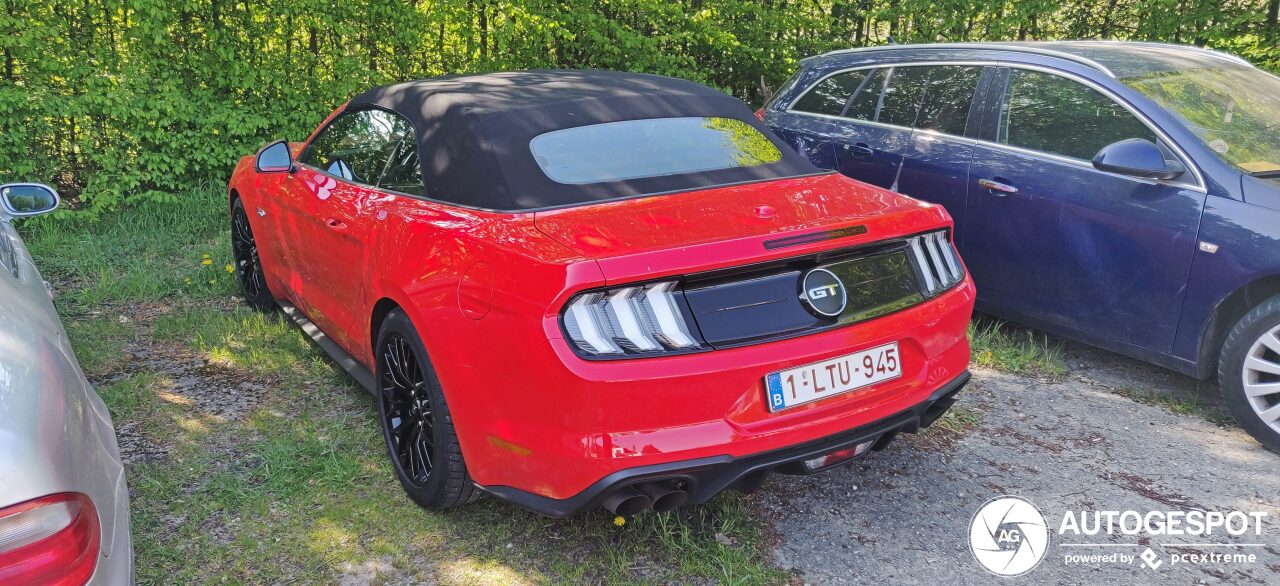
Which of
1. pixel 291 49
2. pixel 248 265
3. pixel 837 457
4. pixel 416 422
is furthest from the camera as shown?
pixel 291 49

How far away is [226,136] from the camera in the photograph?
24.3ft

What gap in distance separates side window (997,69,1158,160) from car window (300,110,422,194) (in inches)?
119

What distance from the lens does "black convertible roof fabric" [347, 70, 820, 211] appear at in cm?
311

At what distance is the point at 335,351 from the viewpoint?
13.4 ft

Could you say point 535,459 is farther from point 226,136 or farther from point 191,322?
point 226,136

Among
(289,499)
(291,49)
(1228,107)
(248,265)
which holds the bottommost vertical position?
(289,499)

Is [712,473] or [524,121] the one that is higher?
[524,121]

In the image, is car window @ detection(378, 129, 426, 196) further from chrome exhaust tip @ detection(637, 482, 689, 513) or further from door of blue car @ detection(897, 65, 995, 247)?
door of blue car @ detection(897, 65, 995, 247)

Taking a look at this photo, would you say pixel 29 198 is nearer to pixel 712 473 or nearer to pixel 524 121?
pixel 524 121

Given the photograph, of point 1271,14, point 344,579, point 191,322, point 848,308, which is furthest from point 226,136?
point 1271,14

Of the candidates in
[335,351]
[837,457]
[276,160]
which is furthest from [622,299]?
[276,160]

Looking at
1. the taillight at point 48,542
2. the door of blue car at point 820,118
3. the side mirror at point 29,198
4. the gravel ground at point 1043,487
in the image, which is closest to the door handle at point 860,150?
the door of blue car at point 820,118

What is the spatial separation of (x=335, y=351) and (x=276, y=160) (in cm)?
102

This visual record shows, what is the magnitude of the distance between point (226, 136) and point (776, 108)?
14.5 ft
